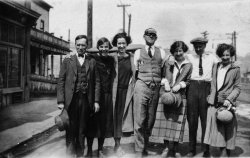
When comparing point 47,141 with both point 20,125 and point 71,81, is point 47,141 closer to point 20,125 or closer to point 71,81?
point 20,125

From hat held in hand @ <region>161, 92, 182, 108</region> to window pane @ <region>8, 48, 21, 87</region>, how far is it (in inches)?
334

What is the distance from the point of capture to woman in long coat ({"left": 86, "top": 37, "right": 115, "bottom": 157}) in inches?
175

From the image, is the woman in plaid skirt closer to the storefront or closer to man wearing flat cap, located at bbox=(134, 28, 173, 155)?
man wearing flat cap, located at bbox=(134, 28, 173, 155)

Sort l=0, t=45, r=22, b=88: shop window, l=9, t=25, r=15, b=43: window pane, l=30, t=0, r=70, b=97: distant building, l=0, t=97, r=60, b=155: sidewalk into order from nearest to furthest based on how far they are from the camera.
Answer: l=0, t=97, r=60, b=155: sidewalk
l=0, t=45, r=22, b=88: shop window
l=9, t=25, r=15, b=43: window pane
l=30, t=0, r=70, b=97: distant building

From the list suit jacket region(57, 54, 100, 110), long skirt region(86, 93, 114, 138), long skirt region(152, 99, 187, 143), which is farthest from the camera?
long skirt region(152, 99, 187, 143)

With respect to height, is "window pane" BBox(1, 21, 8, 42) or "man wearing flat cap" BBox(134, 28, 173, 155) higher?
"window pane" BBox(1, 21, 8, 42)

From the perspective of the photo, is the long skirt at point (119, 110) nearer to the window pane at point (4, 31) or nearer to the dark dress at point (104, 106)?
A: the dark dress at point (104, 106)

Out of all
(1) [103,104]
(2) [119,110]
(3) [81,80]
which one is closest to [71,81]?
(3) [81,80]

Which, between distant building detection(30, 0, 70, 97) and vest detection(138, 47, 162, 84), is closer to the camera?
vest detection(138, 47, 162, 84)

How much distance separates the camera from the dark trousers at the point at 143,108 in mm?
4566

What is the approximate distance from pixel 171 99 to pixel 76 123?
156 cm

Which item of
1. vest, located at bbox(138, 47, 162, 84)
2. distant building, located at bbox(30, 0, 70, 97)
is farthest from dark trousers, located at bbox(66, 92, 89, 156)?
distant building, located at bbox(30, 0, 70, 97)

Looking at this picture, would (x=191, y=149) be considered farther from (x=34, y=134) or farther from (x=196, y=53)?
(x=34, y=134)

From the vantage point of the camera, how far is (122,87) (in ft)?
16.0
